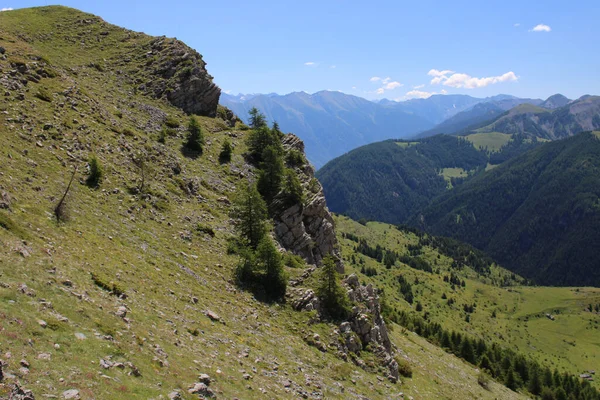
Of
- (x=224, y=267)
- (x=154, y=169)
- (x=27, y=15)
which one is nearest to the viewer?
(x=224, y=267)

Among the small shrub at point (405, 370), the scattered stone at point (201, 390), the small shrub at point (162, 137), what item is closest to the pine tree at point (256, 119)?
the small shrub at point (162, 137)

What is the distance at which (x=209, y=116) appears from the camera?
81.1m

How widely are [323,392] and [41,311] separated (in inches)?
758

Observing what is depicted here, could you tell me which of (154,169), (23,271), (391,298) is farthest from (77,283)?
(391,298)

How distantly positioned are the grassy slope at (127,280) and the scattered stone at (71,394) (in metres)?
0.31

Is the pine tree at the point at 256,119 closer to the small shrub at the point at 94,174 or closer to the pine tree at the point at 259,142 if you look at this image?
the pine tree at the point at 259,142

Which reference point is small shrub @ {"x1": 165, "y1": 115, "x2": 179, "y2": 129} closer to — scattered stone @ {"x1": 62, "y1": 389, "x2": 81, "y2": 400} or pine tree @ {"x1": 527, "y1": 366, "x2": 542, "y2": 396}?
scattered stone @ {"x1": 62, "y1": 389, "x2": 81, "y2": 400}

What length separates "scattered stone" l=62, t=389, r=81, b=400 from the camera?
1330 centimetres

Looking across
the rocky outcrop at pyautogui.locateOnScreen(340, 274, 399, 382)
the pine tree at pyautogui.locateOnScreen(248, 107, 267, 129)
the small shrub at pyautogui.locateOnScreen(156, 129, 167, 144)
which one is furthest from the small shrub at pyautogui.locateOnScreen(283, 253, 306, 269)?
the pine tree at pyautogui.locateOnScreen(248, 107, 267, 129)

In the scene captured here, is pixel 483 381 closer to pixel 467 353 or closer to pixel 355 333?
pixel 355 333

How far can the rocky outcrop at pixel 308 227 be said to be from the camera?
54656mm

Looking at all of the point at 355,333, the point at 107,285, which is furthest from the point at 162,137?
the point at 355,333

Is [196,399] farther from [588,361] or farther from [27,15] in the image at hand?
[588,361]

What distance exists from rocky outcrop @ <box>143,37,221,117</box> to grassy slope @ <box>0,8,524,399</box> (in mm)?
16477
